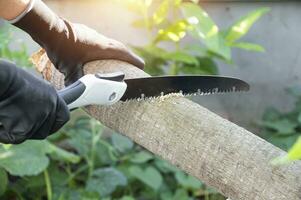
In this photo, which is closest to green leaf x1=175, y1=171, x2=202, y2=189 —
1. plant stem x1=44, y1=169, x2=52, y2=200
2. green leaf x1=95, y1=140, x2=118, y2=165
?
green leaf x1=95, y1=140, x2=118, y2=165

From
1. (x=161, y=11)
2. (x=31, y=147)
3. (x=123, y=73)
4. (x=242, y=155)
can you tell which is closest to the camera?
(x=242, y=155)

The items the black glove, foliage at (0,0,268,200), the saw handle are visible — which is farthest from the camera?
A: foliage at (0,0,268,200)

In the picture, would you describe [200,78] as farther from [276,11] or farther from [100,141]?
[276,11]

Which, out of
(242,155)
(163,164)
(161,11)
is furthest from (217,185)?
(161,11)

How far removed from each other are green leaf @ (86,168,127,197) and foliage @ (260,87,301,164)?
0.51 meters

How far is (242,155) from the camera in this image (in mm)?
787

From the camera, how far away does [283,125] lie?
2.05 metres

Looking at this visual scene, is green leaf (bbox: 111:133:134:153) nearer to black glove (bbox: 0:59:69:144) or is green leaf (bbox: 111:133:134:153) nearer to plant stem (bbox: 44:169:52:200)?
plant stem (bbox: 44:169:52:200)

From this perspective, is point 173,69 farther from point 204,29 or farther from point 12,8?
point 12,8

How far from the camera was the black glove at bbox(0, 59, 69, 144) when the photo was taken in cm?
70

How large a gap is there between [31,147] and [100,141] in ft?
1.21

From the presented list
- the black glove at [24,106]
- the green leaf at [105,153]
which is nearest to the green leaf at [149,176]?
the green leaf at [105,153]

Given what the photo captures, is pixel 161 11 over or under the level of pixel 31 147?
over

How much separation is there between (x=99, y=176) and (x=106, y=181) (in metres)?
0.03
